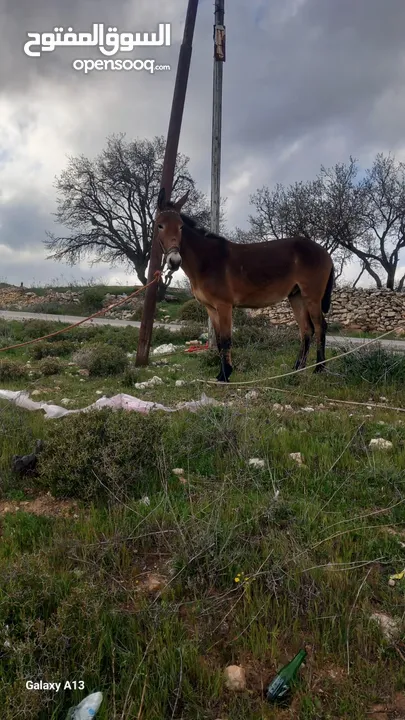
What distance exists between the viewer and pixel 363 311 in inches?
722

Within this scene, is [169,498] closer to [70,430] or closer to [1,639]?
[70,430]

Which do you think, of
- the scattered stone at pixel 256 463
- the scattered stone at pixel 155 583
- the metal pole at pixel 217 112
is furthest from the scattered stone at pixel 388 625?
the metal pole at pixel 217 112

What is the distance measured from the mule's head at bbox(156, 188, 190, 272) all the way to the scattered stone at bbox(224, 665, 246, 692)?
17.8 ft

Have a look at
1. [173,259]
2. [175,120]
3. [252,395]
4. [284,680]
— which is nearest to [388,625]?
[284,680]

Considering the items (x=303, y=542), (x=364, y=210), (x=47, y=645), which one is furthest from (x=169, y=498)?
(x=364, y=210)

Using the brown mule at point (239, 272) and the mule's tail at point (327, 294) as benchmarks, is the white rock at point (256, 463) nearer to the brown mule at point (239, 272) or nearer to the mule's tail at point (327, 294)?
the brown mule at point (239, 272)

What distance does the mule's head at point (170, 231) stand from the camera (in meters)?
6.59

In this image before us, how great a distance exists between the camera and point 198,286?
719 cm

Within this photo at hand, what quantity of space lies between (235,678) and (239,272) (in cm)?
609

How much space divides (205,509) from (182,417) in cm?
178

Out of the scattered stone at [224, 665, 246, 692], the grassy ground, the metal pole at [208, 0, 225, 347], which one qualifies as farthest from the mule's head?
the scattered stone at [224, 665, 246, 692]

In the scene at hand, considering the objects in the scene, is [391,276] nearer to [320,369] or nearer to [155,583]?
[320,369]

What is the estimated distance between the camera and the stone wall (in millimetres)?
17594

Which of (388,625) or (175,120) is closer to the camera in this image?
(388,625)
